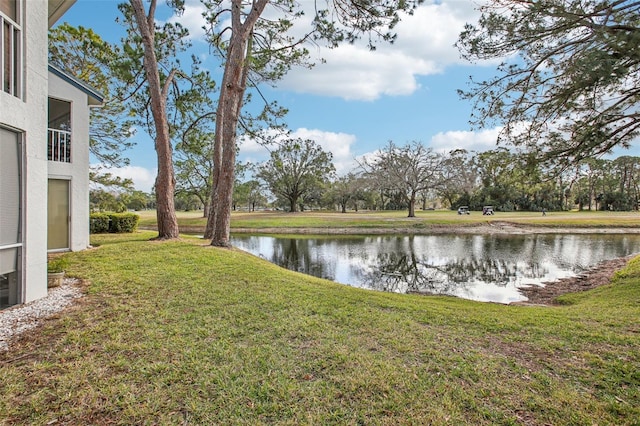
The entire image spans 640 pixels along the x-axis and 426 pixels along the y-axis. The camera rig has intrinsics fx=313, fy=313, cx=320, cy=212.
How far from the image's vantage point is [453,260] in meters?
13.6

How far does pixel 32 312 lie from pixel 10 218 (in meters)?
1.27

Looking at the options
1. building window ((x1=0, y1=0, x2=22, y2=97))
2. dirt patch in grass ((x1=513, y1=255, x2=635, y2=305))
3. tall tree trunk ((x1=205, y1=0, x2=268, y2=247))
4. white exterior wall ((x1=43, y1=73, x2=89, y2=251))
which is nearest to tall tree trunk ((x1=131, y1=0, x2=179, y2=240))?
white exterior wall ((x1=43, y1=73, x2=89, y2=251))

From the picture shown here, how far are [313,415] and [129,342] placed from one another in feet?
7.40

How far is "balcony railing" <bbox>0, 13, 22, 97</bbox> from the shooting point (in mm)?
3985

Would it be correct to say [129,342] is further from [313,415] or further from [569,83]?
[569,83]

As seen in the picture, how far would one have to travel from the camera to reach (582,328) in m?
4.29

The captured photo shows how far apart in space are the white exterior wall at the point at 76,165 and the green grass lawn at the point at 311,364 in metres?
5.20

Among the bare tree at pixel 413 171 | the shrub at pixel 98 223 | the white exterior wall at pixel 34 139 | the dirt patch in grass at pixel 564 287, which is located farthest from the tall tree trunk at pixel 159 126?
the bare tree at pixel 413 171

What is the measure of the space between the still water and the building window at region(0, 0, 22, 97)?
27.0ft

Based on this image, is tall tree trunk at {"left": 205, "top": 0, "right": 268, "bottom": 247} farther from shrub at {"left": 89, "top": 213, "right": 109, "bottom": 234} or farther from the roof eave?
shrub at {"left": 89, "top": 213, "right": 109, "bottom": 234}

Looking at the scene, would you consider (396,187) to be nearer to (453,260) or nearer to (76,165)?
Answer: (453,260)

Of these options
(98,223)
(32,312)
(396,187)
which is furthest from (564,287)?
(396,187)

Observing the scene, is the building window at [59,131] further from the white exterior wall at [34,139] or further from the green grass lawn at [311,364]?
the green grass lawn at [311,364]

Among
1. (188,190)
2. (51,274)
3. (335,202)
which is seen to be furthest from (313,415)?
(335,202)
